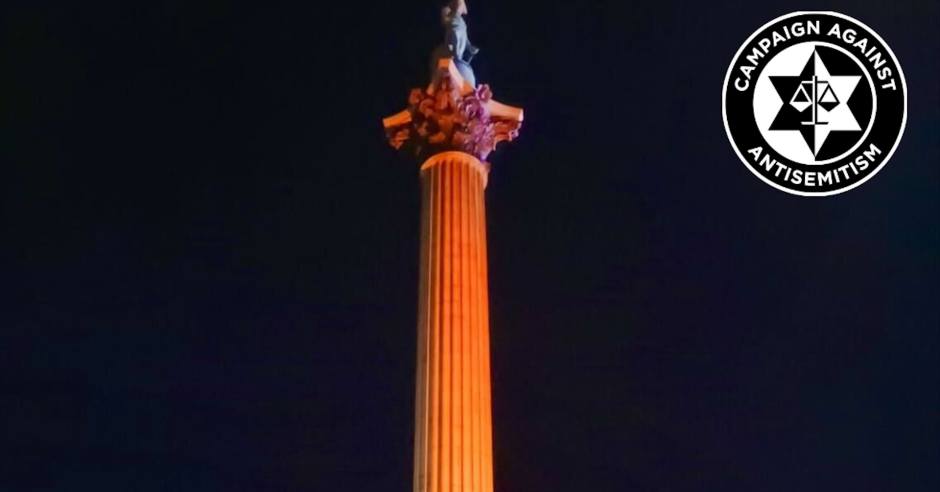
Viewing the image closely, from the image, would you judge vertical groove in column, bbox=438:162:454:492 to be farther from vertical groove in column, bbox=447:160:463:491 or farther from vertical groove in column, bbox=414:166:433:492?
vertical groove in column, bbox=414:166:433:492

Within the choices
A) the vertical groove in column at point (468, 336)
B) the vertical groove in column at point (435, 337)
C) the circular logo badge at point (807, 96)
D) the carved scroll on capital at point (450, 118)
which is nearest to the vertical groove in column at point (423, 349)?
the vertical groove in column at point (435, 337)

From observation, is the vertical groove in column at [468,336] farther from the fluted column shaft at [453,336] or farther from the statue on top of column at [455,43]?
the statue on top of column at [455,43]

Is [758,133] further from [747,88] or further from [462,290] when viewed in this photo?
[462,290]

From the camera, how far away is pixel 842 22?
42906 millimetres

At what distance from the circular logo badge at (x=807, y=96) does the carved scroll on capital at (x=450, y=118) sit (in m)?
8.88

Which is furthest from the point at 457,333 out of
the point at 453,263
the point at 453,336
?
the point at 453,263

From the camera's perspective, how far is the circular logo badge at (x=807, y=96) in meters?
41.4

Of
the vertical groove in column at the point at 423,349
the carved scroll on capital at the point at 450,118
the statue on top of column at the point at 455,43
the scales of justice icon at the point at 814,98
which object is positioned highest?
the statue on top of column at the point at 455,43

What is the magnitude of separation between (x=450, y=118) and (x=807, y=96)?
1249 cm

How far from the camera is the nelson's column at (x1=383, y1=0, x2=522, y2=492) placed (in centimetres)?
3294

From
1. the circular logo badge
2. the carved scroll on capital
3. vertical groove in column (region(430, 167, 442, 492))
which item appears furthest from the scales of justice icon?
vertical groove in column (region(430, 167, 442, 492))

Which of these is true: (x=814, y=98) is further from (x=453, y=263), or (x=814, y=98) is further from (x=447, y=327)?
(x=447, y=327)

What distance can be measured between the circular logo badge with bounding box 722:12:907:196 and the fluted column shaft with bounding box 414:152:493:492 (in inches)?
392

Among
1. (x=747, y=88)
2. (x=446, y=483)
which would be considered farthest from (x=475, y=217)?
(x=747, y=88)
